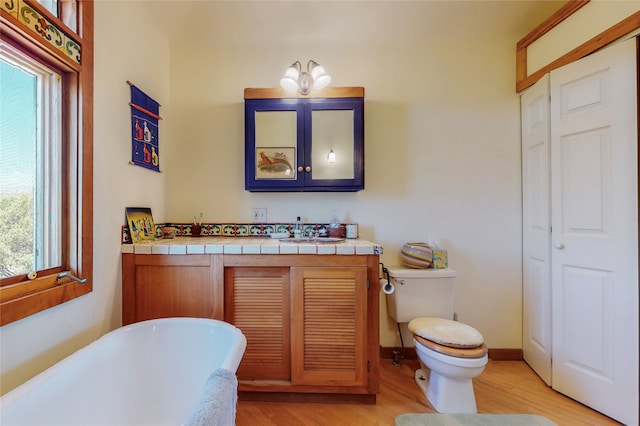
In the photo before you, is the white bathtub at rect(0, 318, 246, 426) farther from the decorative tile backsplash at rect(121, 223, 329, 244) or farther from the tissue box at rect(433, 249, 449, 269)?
the tissue box at rect(433, 249, 449, 269)

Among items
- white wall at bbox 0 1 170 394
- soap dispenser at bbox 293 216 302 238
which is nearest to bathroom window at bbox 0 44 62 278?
white wall at bbox 0 1 170 394

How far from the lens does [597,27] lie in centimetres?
143

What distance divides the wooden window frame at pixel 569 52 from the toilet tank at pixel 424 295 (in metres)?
1.52

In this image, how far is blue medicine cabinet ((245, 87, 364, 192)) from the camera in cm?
178

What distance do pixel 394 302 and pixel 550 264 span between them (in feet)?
3.42

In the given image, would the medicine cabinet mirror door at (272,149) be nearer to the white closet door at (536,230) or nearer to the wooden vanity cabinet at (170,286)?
the wooden vanity cabinet at (170,286)

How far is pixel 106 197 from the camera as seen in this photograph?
4.46ft

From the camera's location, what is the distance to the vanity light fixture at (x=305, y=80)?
1703 mm

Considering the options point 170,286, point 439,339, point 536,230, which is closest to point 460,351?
point 439,339

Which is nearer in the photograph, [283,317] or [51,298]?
[51,298]

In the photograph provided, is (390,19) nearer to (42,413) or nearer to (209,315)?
(209,315)

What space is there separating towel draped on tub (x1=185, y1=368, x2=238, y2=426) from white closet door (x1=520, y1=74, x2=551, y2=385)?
6.55 ft

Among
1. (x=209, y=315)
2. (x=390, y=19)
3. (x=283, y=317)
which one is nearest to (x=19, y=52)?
(x=209, y=315)

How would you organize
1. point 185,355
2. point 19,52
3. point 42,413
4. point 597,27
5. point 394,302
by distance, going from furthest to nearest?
1. point 394,302
2. point 597,27
3. point 185,355
4. point 19,52
5. point 42,413
